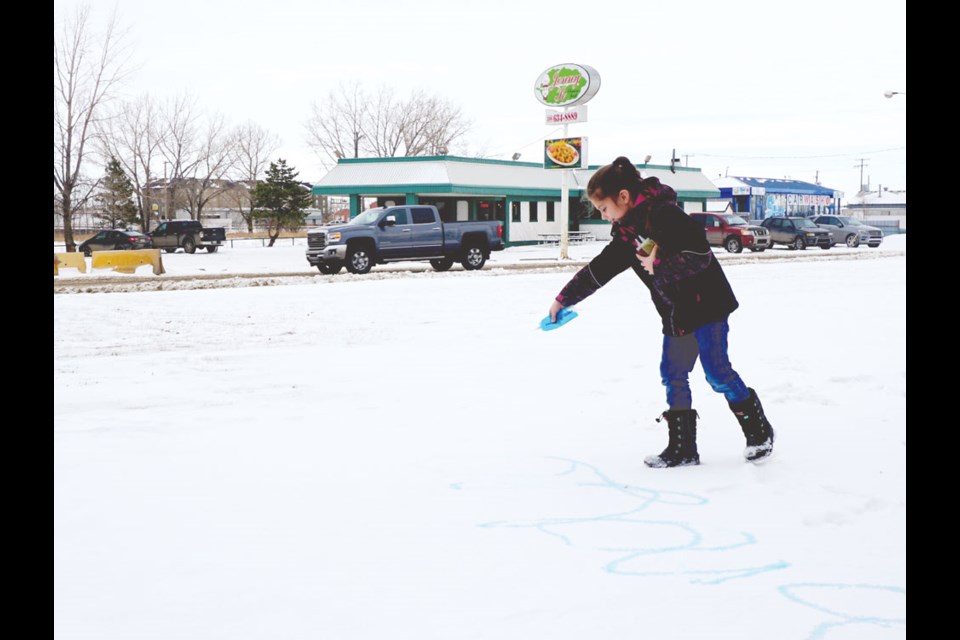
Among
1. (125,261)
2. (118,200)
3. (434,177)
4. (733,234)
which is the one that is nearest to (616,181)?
(125,261)

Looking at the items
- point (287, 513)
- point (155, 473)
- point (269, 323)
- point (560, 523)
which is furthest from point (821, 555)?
point (269, 323)

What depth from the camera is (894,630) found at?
3.07 m

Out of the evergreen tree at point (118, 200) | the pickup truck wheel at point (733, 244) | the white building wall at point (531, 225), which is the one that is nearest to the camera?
the pickup truck wheel at point (733, 244)

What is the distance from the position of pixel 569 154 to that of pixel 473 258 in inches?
317

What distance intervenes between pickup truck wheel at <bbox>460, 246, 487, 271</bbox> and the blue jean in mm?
19476

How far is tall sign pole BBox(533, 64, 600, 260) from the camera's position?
101 feet

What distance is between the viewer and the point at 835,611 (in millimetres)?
3213

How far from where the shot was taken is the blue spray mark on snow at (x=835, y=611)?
309 cm

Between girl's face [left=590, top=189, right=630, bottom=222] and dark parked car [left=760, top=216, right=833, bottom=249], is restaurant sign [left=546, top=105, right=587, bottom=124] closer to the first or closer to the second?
dark parked car [left=760, top=216, right=833, bottom=249]

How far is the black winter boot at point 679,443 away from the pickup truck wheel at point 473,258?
63.7 ft

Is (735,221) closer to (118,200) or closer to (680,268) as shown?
(680,268)

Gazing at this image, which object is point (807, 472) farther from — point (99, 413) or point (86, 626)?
point (99, 413)

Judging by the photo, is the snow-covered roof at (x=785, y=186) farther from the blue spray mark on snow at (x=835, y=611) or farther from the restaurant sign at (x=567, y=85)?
the blue spray mark on snow at (x=835, y=611)

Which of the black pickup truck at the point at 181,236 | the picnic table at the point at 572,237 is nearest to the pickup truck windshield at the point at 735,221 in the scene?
the picnic table at the point at 572,237
